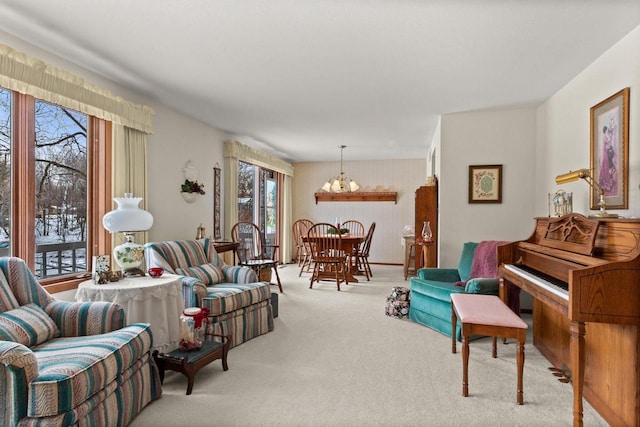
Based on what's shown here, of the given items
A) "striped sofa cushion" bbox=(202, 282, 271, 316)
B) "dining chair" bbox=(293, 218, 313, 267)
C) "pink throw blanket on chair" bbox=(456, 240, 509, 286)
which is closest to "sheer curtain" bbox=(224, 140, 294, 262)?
"dining chair" bbox=(293, 218, 313, 267)

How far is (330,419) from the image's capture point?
2.05 meters

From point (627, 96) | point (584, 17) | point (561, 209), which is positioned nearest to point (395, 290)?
point (561, 209)

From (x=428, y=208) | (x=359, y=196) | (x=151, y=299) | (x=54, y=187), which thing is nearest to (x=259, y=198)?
(x=359, y=196)

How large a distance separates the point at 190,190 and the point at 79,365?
3.19 meters

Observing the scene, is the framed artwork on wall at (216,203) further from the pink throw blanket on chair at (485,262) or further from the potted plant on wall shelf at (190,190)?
the pink throw blanket on chair at (485,262)

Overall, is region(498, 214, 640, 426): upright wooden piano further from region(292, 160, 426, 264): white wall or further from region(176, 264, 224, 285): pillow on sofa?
region(292, 160, 426, 264): white wall

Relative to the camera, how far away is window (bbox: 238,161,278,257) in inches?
269

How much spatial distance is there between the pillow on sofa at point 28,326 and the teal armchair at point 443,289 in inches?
118

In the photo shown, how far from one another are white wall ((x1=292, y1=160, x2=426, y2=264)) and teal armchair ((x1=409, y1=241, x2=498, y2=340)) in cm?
414

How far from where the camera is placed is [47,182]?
119 inches

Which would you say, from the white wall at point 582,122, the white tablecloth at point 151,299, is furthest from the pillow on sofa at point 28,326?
the white wall at point 582,122

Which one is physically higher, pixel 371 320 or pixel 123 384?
pixel 123 384

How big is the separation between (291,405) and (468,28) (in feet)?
8.65

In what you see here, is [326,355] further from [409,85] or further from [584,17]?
[584,17]
